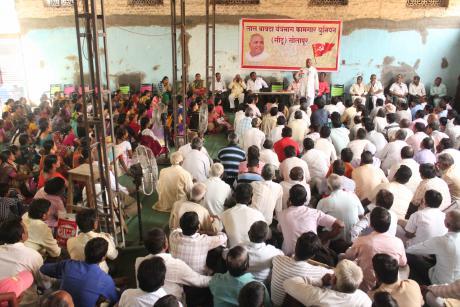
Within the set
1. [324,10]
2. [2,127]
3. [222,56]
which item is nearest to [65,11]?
[222,56]

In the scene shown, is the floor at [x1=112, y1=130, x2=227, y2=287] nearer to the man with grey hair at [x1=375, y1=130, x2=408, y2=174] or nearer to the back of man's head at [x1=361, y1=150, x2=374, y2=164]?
the back of man's head at [x1=361, y1=150, x2=374, y2=164]

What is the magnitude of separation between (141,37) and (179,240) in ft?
38.2

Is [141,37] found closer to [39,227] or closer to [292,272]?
[39,227]

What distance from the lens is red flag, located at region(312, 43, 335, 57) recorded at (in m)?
13.3

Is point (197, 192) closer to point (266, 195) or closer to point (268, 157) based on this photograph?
point (266, 195)

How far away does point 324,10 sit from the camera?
43.3 feet

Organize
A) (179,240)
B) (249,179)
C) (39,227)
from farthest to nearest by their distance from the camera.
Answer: (249,179), (39,227), (179,240)

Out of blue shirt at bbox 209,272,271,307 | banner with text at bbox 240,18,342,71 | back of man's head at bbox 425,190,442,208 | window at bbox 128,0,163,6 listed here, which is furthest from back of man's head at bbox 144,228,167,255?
window at bbox 128,0,163,6

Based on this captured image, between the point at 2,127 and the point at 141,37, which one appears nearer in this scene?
the point at 2,127

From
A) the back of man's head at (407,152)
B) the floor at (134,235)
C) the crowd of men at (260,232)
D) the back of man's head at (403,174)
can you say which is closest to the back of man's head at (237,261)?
the crowd of men at (260,232)

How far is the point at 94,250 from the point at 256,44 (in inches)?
444

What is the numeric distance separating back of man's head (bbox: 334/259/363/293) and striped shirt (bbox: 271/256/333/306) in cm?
36

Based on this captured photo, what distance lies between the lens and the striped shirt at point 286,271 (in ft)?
10.9

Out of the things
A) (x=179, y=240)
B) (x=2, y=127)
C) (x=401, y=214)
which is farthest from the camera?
(x=2, y=127)
